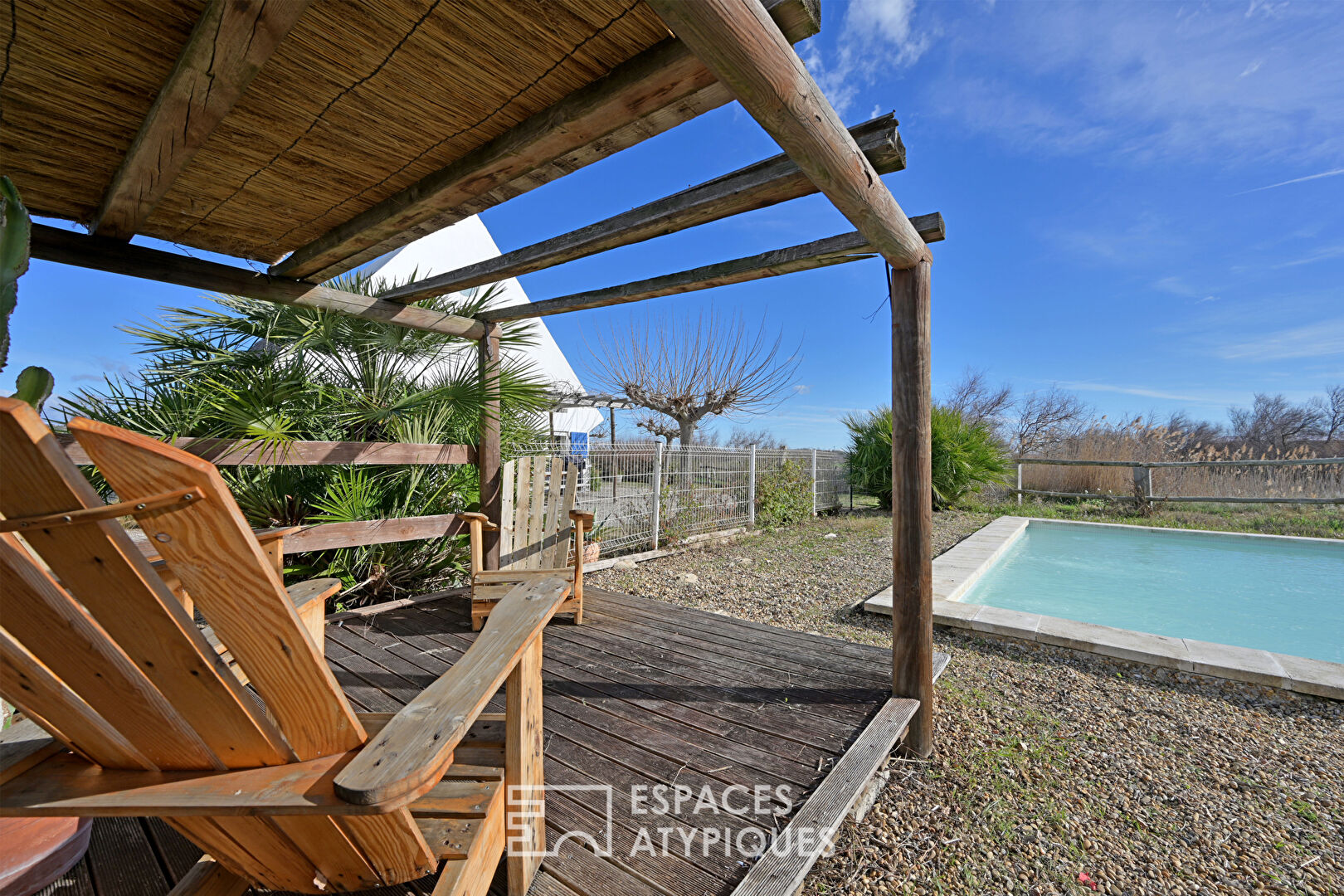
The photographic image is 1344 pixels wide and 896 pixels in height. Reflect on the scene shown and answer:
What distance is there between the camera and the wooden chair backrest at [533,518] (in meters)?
3.69

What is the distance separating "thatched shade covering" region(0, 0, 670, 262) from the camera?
1402 millimetres

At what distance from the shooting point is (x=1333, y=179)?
39.2 ft

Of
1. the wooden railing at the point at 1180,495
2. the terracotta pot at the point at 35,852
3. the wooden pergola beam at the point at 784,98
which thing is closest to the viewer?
the wooden pergola beam at the point at 784,98

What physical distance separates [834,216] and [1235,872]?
2538mm

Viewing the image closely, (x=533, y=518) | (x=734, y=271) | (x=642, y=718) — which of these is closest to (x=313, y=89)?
(x=734, y=271)

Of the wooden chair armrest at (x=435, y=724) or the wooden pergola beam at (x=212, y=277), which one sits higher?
the wooden pergola beam at (x=212, y=277)

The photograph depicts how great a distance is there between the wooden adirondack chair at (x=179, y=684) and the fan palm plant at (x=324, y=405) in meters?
2.61

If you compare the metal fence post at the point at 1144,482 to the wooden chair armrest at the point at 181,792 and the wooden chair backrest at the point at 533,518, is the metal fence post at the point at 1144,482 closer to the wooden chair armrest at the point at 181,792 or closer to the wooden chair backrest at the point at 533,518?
the wooden chair backrest at the point at 533,518

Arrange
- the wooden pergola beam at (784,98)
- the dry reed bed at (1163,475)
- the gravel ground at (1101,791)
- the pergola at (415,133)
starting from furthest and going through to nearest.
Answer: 1. the dry reed bed at (1163,475)
2. the gravel ground at (1101,791)
3. the pergola at (415,133)
4. the wooden pergola beam at (784,98)

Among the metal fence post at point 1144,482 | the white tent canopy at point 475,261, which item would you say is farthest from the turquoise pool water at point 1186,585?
the white tent canopy at point 475,261

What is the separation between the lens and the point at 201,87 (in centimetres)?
152

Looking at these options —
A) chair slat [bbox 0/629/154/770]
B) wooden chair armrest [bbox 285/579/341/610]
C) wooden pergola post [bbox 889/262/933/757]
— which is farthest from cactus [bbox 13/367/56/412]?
wooden pergola post [bbox 889/262/933/757]

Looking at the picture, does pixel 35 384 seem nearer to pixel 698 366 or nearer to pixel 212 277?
pixel 212 277

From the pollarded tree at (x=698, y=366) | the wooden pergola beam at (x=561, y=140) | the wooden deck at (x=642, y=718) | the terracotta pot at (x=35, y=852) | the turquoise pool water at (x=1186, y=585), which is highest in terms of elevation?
the pollarded tree at (x=698, y=366)
